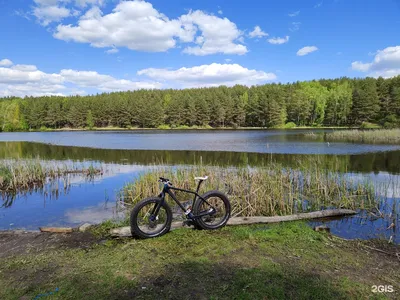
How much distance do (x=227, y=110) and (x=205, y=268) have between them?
94.6m

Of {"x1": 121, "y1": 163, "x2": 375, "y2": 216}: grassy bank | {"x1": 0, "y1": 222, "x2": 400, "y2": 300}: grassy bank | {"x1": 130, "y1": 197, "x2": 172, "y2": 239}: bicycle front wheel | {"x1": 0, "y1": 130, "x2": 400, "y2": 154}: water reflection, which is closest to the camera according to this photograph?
{"x1": 0, "y1": 222, "x2": 400, "y2": 300}: grassy bank

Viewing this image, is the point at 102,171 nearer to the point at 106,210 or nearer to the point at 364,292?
the point at 106,210

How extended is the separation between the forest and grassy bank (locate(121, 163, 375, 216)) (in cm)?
7824

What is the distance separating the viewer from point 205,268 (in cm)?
489

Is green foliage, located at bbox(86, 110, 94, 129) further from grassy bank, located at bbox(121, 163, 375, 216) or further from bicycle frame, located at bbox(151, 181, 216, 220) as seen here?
bicycle frame, located at bbox(151, 181, 216, 220)

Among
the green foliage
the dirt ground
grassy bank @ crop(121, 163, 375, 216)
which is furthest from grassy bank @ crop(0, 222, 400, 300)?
the green foliage

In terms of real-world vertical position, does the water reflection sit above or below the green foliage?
below

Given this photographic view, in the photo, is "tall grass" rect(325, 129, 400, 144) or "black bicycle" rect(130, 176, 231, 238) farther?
"tall grass" rect(325, 129, 400, 144)

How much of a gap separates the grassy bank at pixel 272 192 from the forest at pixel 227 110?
78238mm

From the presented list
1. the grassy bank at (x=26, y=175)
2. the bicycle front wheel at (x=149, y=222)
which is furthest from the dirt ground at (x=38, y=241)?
the grassy bank at (x=26, y=175)

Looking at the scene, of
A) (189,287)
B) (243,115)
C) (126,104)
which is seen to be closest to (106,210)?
(189,287)

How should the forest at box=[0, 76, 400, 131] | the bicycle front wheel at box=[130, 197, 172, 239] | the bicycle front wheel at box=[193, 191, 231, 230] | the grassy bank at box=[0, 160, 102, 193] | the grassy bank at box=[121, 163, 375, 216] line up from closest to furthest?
the bicycle front wheel at box=[130, 197, 172, 239]
the bicycle front wheel at box=[193, 191, 231, 230]
the grassy bank at box=[121, 163, 375, 216]
the grassy bank at box=[0, 160, 102, 193]
the forest at box=[0, 76, 400, 131]

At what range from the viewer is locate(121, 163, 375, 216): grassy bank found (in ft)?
30.1

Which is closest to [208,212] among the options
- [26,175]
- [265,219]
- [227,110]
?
[265,219]
